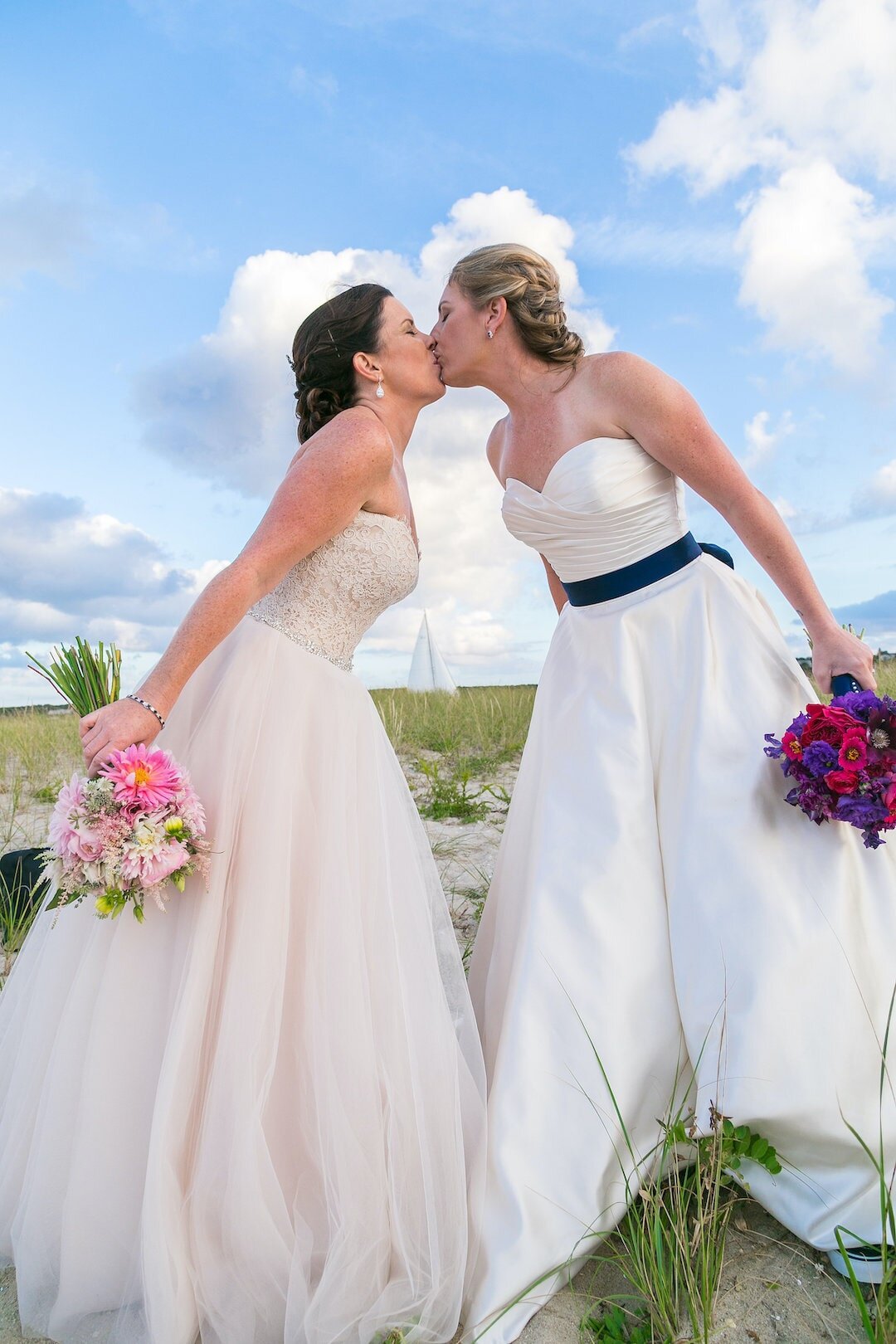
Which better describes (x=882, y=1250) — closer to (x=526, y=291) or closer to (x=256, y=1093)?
(x=256, y=1093)

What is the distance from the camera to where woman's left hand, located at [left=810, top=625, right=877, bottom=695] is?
9.45 feet

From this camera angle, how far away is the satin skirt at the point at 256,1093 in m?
2.32

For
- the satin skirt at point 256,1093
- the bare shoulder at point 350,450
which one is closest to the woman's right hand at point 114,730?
the satin skirt at point 256,1093

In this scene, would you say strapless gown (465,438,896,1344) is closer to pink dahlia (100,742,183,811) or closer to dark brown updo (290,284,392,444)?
dark brown updo (290,284,392,444)

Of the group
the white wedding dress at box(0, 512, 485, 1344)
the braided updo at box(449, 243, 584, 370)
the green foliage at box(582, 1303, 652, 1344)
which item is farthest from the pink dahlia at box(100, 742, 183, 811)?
the braided updo at box(449, 243, 584, 370)

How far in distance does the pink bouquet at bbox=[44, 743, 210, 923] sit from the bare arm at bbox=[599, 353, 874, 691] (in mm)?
1878

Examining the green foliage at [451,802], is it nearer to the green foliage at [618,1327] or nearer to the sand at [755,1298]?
the sand at [755,1298]

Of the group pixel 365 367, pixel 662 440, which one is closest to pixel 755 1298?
pixel 662 440

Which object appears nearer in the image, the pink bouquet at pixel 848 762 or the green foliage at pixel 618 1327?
the green foliage at pixel 618 1327

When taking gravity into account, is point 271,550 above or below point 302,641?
above

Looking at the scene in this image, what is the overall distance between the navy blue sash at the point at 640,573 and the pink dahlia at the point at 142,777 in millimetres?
1573

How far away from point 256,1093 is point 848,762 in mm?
1832

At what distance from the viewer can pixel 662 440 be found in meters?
3.01

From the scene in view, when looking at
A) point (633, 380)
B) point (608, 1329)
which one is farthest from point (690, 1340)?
point (633, 380)
